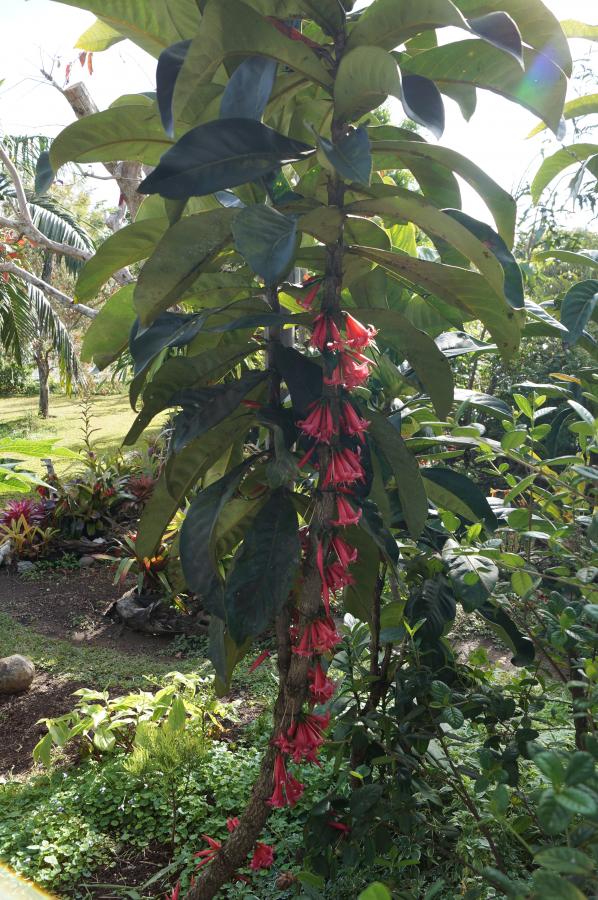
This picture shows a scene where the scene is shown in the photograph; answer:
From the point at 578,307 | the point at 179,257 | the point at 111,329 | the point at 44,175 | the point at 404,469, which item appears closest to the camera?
the point at 179,257

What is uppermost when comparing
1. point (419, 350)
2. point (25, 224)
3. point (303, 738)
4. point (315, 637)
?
point (25, 224)

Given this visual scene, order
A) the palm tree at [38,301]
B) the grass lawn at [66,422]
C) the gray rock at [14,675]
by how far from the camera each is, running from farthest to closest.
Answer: the grass lawn at [66,422], the palm tree at [38,301], the gray rock at [14,675]

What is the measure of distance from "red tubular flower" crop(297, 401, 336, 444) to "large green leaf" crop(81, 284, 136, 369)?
49 centimetres

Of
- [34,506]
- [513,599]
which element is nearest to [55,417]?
[34,506]

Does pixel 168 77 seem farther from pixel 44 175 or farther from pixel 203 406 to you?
pixel 203 406

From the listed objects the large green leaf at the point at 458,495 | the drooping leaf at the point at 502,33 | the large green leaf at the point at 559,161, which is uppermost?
the large green leaf at the point at 559,161

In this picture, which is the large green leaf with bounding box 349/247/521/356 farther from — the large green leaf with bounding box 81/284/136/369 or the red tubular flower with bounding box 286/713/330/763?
the red tubular flower with bounding box 286/713/330/763

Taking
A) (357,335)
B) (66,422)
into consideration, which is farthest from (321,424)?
(66,422)

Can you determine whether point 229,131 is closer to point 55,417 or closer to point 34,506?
point 34,506

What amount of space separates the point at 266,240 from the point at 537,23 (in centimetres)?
58

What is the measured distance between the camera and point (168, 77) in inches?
40.3

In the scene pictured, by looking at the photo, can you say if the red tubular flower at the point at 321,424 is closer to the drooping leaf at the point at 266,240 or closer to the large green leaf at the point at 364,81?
the drooping leaf at the point at 266,240

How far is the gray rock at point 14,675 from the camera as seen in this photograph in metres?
3.62

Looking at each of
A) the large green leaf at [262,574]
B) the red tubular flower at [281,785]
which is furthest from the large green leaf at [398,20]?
the red tubular flower at [281,785]
